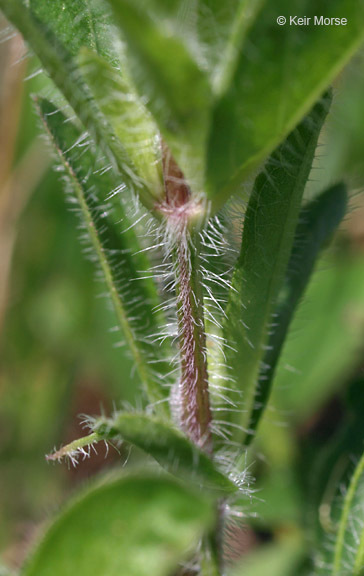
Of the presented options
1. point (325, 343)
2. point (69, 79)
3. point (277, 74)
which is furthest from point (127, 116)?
point (325, 343)

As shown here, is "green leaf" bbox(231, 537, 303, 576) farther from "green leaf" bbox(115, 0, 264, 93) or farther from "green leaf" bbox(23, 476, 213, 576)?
"green leaf" bbox(115, 0, 264, 93)

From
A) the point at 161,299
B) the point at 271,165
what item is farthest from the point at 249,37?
the point at 161,299

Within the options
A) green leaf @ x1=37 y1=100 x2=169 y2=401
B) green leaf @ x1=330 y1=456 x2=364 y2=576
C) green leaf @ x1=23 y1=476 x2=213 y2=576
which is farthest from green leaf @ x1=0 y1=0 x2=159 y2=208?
green leaf @ x1=330 y1=456 x2=364 y2=576

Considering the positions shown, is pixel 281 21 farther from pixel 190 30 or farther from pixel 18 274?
→ pixel 18 274

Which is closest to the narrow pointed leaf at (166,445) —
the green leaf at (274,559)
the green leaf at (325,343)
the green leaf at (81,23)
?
the green leaf at (81,23)

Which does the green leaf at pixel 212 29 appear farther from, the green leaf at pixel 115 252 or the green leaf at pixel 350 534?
the green leaf at pixel 350 534

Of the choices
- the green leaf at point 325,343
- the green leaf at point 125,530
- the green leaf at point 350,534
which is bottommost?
the green leaf at point 325,343
